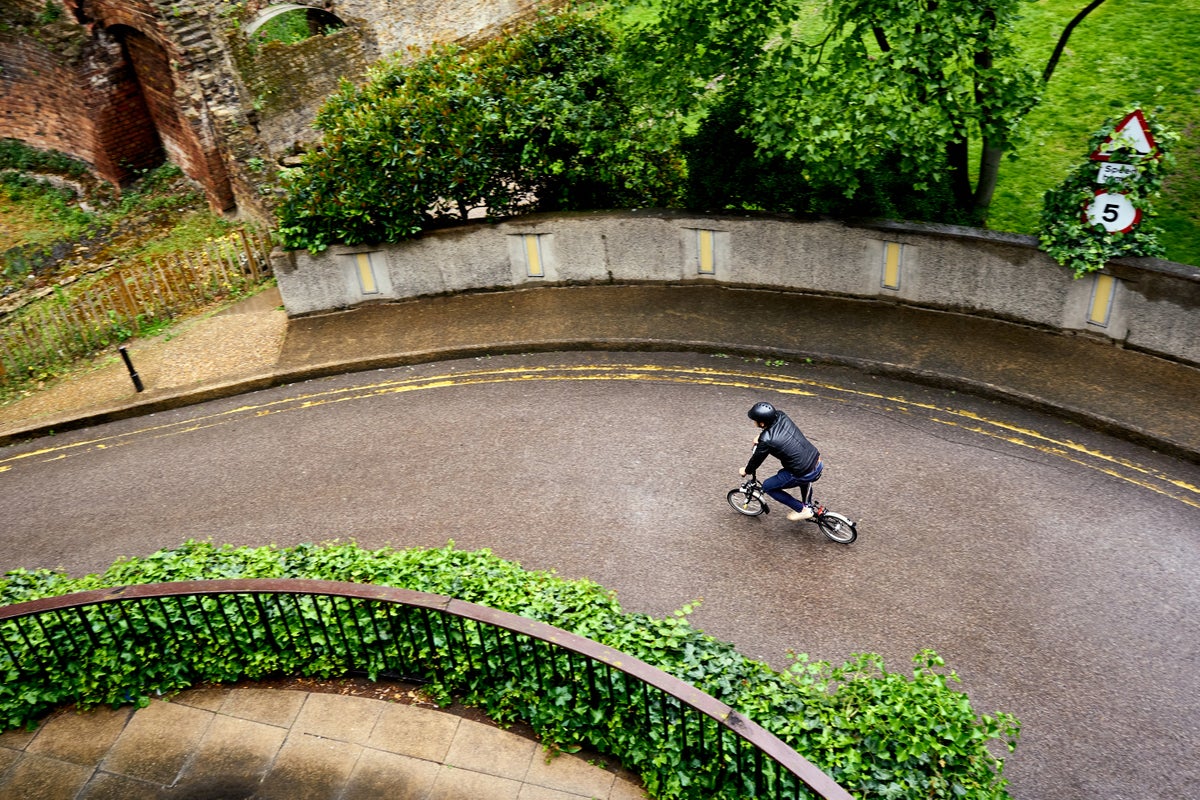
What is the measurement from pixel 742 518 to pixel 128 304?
11.7 metres

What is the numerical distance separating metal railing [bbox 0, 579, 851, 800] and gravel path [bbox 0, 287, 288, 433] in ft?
23.2

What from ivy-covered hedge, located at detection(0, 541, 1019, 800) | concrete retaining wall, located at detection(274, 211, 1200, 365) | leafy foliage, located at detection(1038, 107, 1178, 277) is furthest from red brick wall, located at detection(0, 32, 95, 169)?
leafy foliage, located at detection(1038, 107, 1178, 277)

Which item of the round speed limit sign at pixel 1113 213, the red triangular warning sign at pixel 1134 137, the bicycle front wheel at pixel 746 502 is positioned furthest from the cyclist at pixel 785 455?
the red triangular warning sign at pixel 1134 137

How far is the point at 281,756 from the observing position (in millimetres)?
8133

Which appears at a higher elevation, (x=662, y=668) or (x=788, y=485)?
(x=662, y=668)

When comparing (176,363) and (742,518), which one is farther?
(176,363)

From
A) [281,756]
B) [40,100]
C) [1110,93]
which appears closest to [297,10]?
[40,100]

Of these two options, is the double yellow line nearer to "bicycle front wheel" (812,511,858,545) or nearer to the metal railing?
"bicycle front wheel" (812,511,858,545)

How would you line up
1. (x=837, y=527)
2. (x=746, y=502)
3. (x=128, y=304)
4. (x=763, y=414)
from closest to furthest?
(x=763, y=414) < (x=837, y=527) < (x=746, y=502) < (x=128, y=304)

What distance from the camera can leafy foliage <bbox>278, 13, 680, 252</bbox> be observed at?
15109 mm

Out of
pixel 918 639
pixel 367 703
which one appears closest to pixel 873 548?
pixel 918 639

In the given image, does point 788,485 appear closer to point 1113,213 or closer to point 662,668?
point 662,668

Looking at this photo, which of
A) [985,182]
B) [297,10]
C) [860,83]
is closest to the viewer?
[860,83]

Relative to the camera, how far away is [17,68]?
68.5 ft
